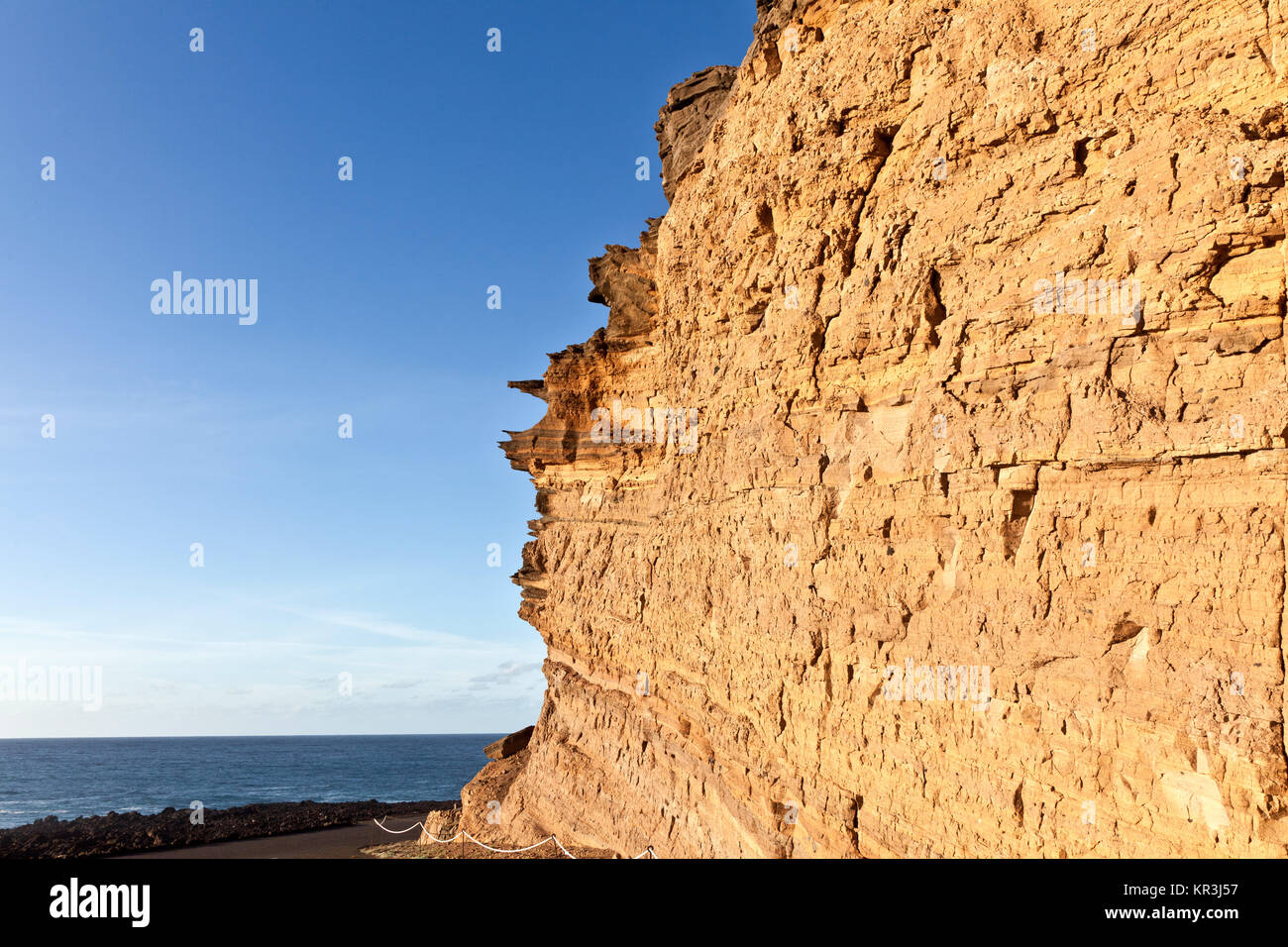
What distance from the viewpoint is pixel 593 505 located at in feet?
68.3

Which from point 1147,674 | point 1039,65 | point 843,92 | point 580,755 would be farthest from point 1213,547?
point 580,755

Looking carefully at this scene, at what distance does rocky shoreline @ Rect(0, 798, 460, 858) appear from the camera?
3147 centimetres

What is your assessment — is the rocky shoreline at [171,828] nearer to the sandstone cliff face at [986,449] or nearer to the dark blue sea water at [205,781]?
the dark blue sea water at [205,781]

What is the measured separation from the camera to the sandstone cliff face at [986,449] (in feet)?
22.1

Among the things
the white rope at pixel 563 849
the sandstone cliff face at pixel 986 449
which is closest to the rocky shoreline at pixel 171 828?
the white rope at pixel 563 849

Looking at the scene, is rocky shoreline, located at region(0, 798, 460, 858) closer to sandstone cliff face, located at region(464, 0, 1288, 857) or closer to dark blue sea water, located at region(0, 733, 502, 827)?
dark blue sea water, located at region(0, 733, 502, 827)

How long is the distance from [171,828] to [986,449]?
38.8 meters

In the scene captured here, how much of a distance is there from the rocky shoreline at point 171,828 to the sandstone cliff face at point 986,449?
78.3 ft

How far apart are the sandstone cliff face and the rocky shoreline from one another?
23.9 m

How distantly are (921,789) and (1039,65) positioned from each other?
7643 mm

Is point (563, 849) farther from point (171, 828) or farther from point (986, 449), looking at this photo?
point (171, 828)

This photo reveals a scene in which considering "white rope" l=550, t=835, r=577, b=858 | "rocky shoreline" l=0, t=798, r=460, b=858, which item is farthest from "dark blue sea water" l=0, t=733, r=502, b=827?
"white rope" l=550, t=835, r=577, b=858
